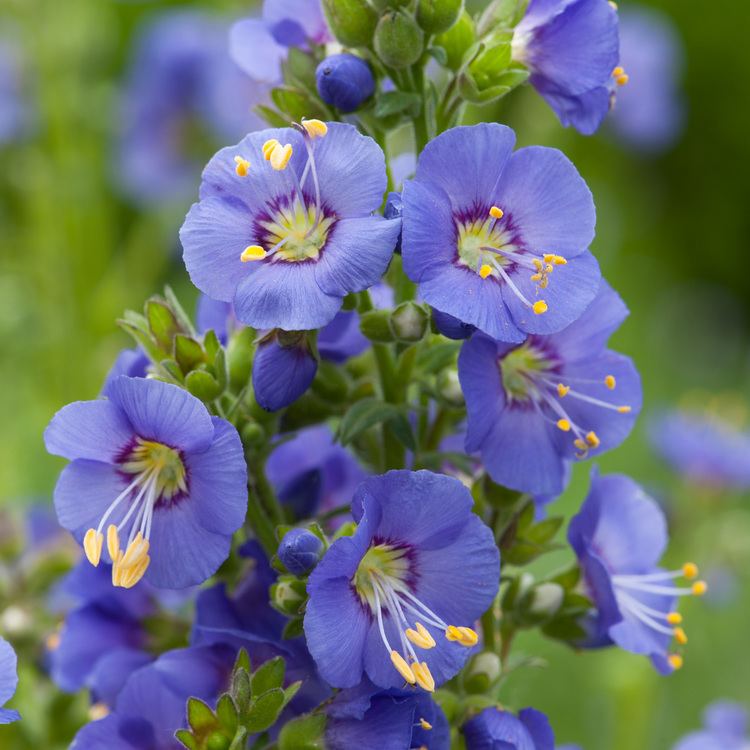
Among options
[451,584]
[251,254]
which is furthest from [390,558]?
[251,254]

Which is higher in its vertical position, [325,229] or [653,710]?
[325,229]

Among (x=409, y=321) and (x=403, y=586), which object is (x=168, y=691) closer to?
(x=403, y=586)

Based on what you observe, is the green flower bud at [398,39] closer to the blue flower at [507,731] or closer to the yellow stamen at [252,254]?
the yellow stamen at [252,254]

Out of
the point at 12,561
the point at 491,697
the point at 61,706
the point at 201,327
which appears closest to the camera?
the point at 491,697

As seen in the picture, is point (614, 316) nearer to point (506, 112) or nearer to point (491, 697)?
point (491, 697)

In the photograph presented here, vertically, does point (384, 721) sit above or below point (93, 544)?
below

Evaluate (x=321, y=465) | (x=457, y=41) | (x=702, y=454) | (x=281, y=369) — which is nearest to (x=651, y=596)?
(x=321, y=465)
